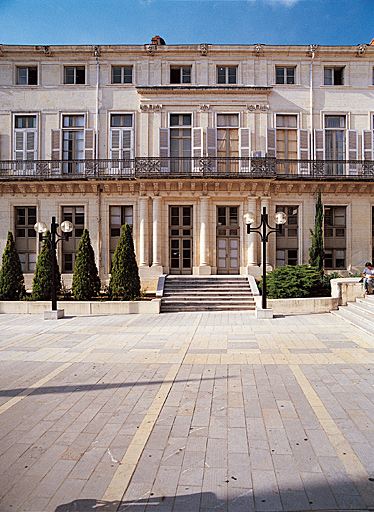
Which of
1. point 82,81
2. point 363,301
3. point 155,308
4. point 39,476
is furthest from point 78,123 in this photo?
point 39,476

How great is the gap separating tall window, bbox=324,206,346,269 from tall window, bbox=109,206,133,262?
36.8 feet

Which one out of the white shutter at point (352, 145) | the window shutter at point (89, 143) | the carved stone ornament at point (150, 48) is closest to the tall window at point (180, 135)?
the carved stone ornament at point (150, 48)

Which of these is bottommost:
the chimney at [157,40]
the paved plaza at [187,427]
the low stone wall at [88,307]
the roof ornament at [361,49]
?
the paved plaza at [187,427]

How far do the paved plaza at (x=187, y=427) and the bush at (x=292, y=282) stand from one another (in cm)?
558

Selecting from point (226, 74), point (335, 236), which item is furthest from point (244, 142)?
point (335, 236)

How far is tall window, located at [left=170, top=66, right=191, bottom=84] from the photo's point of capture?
66.8ft

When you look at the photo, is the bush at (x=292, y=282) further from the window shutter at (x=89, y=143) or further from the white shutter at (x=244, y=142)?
the window shutter at (x=89, y=143)

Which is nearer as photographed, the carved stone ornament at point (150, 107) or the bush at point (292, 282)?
the bush at point (292, 282)

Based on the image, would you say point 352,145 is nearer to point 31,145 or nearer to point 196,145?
point 196,145

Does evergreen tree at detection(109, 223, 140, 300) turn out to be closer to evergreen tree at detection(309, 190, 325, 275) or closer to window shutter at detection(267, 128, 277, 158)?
evergreen tree at detection(309, 190, 325, 275)

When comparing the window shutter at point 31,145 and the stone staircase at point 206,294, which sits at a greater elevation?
the window shutter at point 31,145

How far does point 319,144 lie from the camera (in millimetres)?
20125

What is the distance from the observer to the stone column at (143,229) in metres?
19.5

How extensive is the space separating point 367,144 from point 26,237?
788 inches
